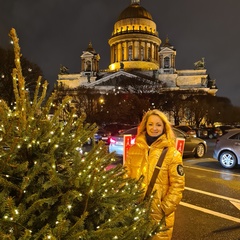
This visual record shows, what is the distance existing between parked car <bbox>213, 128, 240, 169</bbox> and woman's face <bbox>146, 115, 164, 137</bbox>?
9144 millimetres

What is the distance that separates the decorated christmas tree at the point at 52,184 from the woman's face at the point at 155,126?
105cm

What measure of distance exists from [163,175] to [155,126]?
0.57 meters

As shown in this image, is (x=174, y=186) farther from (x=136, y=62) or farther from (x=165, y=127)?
(x=136, y=62)

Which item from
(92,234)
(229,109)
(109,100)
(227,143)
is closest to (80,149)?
(92,234)

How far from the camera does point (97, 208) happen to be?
2307mm

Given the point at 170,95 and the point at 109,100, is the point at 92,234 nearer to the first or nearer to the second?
the point at 109,100

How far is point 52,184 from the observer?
2121 mm

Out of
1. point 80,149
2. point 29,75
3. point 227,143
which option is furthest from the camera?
point 29,75

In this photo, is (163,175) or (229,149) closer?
(163,175)

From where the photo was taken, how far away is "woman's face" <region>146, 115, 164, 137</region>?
347 cm

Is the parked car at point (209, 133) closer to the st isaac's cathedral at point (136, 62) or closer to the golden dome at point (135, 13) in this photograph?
the st isaac's cathedral at point (136, 62)

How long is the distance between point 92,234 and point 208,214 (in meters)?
4.72

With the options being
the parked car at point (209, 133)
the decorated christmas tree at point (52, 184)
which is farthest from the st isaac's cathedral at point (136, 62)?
the decorated christmas tree at point (52, 184)

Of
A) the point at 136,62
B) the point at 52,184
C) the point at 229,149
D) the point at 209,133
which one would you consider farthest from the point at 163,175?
the point at 136,62
